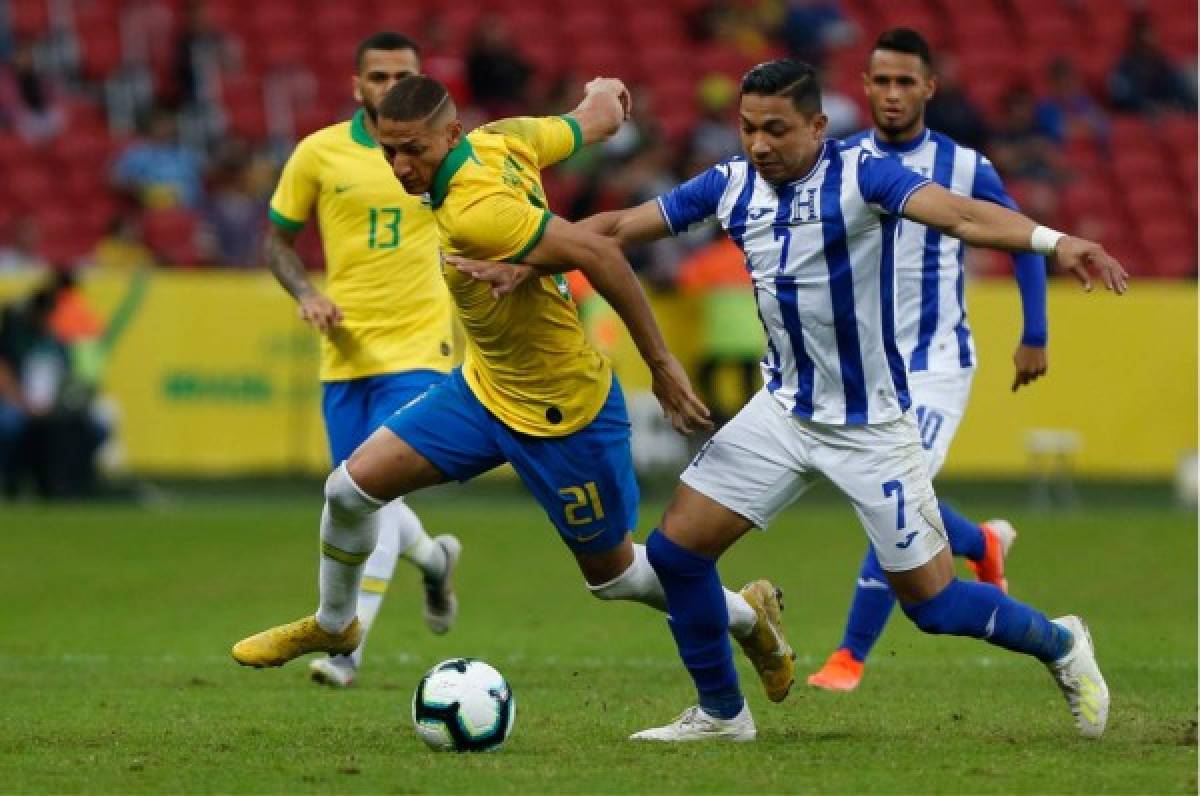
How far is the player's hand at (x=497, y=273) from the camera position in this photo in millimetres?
7258

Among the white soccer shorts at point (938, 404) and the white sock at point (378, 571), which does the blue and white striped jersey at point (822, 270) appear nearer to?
the white soccer shorts at point (938, 404)

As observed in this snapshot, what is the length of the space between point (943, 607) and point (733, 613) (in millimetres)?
767

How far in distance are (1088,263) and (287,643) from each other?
334 centimetres

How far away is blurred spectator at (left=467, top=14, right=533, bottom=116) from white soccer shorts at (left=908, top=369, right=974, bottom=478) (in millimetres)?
12780

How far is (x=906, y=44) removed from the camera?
9188mm

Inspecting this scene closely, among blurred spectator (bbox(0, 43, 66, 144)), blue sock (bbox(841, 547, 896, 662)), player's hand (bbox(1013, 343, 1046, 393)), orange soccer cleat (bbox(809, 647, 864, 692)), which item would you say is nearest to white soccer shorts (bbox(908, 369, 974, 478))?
player's hand (bbox(1013, 343, 1046, 393))

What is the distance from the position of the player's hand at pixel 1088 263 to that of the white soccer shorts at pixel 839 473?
105cm

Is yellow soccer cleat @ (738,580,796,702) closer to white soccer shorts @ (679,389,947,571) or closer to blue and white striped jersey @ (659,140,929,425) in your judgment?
white soccer shorts @ (679,389,947,571)

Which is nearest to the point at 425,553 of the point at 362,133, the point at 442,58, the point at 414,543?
the point at 414,543

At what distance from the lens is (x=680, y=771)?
7016 mm

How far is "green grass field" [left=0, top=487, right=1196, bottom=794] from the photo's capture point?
23.0 feet

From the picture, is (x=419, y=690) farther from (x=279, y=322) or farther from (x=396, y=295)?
(x=279, y=322)

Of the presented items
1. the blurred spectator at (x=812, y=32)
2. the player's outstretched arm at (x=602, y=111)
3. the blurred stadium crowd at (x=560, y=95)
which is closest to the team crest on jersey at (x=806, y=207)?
the player's outstretched arm at (x=602, y=111)

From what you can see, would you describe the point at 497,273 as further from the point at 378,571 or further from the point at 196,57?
the point at 196,57
